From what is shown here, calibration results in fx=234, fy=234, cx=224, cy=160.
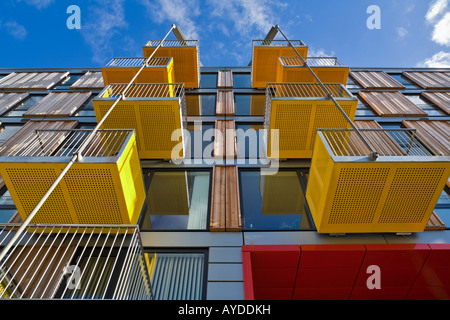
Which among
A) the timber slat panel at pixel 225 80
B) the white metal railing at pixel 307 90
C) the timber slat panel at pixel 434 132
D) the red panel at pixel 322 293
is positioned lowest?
the red panel at pixel 322 293

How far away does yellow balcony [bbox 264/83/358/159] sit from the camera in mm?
7160

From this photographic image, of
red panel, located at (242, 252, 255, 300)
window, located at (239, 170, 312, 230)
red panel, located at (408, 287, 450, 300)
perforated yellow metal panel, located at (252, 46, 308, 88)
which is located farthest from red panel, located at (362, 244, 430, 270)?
perforated yellow metal panel, located at (252, 46, 308, 88)

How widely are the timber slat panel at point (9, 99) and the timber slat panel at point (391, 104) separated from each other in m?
17.1

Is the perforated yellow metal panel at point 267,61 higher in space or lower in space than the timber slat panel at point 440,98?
higher

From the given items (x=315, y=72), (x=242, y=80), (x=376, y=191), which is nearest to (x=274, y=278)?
(x=376, y=191)

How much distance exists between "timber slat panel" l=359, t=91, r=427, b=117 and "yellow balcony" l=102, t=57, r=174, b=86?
30.9 feet

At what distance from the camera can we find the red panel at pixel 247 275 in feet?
14.9

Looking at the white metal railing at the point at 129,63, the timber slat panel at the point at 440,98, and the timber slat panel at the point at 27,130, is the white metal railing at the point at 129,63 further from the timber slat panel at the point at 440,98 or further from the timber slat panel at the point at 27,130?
the timber slat panel at the point at 440,98

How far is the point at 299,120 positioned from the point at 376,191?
3104mm

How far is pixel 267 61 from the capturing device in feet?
38.6

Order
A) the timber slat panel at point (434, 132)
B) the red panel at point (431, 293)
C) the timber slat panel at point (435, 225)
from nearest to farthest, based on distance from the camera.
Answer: the red panel at point (431, 293)
the timber slat panel at point (435, 225)
the timber slat panel at point (434, 132)

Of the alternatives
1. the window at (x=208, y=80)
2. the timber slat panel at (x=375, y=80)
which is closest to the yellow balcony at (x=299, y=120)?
the window at (x=208, y=80)
